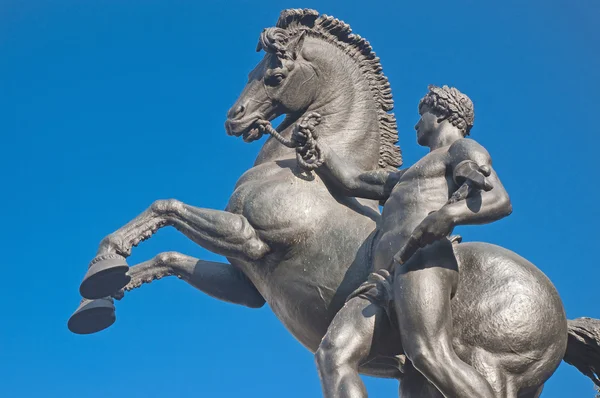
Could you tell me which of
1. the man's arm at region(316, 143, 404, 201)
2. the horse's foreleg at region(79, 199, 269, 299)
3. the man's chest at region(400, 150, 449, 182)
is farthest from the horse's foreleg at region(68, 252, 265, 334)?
the man's chest at region(400, 150, 449, 182)

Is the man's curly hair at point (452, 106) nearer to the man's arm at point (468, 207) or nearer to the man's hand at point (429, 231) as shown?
the man's arm at point (468, 207)

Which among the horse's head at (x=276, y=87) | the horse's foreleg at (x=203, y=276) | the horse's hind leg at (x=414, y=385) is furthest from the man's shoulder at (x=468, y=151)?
the horse's foreleg at (x=203, y=276)

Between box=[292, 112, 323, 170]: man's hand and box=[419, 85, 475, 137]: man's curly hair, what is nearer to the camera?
box=[419, 85, 475, 137]: man's curly hair

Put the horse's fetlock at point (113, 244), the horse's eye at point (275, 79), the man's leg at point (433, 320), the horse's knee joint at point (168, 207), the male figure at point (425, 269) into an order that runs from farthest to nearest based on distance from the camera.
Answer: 1. the horse's eye at point (275, 79)
2. the horse's knee joint at point (168, 207)
3. the horse's fetlock at point (113, 244)
4. the male figure at point (425, 269)
5. the man's leg at point (433, 320)

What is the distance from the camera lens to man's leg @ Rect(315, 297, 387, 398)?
25.3ft

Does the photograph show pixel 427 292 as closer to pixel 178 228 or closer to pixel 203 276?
pixel 178 228

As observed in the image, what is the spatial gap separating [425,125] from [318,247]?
1281 mm

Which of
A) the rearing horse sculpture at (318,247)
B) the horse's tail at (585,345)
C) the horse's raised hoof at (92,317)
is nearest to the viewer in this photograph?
the rearing horse sculpture at (318,247)

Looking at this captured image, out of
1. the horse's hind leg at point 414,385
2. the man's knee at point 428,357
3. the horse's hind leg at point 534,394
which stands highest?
the horse's hind leg at point 414,385

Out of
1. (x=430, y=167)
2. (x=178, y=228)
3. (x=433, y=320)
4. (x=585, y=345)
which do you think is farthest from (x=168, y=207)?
(x=585, y=345)

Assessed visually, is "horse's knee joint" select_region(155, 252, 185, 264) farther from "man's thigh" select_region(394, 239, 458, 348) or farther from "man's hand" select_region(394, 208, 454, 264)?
"man's hand" select_region(394, 208, 454, 264)

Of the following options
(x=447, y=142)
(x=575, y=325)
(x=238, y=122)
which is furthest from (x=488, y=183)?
(x=238, y=122)

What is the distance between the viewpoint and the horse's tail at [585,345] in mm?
8477

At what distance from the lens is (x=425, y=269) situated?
7.95 metres
